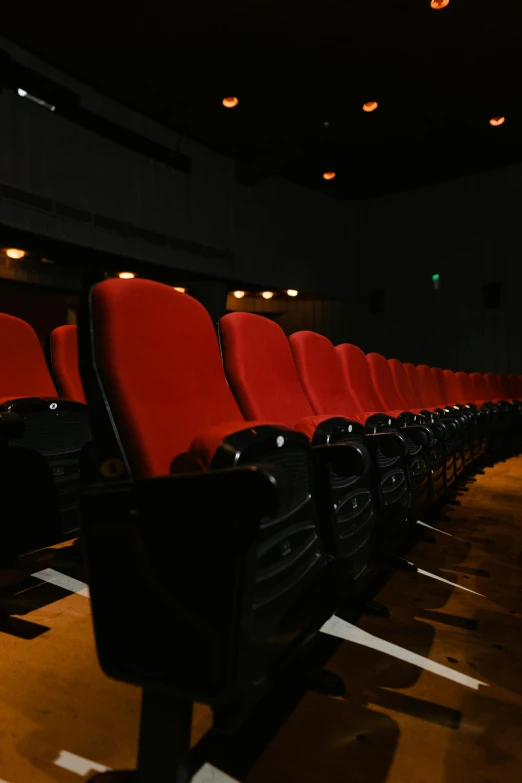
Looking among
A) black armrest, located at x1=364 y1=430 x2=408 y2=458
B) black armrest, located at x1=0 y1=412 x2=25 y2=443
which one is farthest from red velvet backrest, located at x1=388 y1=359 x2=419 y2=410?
black armrest, located at x1=0 y1=412 x2=25 y2=443

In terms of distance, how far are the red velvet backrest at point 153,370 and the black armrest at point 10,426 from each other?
49 cm

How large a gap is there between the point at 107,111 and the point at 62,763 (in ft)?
18.9

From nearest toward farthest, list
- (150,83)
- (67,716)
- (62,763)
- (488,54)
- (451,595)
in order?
1. (62,763)
2. (67,716)
3. (451,595)
4. (488,54)
5. (150,83)

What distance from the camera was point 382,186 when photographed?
25.8 feet

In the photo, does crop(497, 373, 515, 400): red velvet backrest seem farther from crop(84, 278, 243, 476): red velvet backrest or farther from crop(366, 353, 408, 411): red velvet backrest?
crop(84, 278, 243, 476): red velvet backrest

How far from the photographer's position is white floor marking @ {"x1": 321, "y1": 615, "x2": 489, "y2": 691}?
40.9 inches

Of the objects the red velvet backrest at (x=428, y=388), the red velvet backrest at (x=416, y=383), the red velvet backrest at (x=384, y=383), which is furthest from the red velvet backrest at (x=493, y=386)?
the red velvet backrest at (x=384, y=383)

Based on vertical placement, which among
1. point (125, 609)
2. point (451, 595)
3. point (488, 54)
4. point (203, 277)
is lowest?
point (451, 595)

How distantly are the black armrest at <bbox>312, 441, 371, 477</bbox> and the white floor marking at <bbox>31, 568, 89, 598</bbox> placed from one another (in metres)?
0.87

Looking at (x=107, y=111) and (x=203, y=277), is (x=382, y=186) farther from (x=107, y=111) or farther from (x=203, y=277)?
(x=107, y=111)

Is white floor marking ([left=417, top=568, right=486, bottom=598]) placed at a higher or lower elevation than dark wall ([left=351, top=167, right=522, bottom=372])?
lower

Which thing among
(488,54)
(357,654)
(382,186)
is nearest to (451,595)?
(357,654)

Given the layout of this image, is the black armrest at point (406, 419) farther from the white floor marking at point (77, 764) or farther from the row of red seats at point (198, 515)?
the white floor marking at point (77, 764)

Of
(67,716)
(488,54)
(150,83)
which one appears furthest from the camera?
(150,83)
